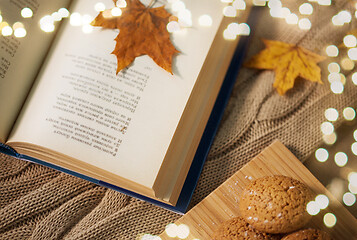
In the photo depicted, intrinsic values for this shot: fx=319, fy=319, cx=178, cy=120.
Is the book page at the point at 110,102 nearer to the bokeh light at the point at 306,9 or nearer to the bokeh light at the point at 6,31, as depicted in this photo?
the bokeh light at the point at 6,31

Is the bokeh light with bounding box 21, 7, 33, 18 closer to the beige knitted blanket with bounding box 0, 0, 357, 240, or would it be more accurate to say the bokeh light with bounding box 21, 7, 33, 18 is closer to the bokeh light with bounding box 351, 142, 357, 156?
the beige knitted blanket with bounding box 0, 0, 357, 240

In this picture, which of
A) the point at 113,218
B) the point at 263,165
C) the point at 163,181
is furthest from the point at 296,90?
the point at 113,218

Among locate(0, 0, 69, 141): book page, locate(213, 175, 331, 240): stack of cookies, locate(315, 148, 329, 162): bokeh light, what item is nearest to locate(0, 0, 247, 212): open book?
locate(0, 0, 69, 141): book page

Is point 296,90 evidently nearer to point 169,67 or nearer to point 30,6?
point 169,67

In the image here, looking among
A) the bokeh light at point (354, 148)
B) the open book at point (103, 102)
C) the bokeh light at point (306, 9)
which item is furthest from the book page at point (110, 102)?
the bokeh light at point (354, 148)

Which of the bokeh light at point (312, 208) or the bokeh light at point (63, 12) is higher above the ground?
the bokeh light at point (63, 12)

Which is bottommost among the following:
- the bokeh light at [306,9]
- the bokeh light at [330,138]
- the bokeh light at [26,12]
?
the bokeh light at [330,138]
